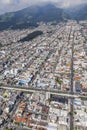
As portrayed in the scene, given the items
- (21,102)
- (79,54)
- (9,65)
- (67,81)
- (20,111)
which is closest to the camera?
(20,111)

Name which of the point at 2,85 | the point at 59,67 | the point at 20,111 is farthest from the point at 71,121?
the point at 59,67

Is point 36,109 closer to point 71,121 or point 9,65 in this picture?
point 71,121

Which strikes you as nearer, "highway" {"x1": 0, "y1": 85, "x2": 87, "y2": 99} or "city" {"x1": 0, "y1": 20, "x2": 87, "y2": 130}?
"city" {"x1": 0, "y1": 20, "x2": 87, "y2": 130}

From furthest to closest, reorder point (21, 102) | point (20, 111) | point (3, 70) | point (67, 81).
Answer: point (3, 70) < point (67, 81) < point (21, 102) < point (20, 111)

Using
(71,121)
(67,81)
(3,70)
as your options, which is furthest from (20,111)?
(3,70)

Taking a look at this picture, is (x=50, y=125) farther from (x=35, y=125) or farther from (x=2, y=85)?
(x=2, y=85)

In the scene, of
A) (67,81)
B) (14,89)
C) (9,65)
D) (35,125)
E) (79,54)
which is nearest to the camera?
(35,125)

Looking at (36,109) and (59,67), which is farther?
(59,67)

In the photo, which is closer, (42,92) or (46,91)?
(42,92)

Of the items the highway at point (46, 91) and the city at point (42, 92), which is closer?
the city at point (42, 92)
